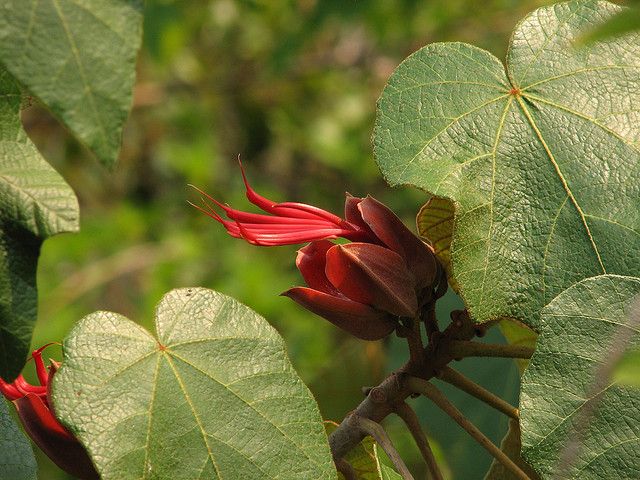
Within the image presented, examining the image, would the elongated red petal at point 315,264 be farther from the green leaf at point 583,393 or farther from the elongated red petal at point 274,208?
the green leaf at point 583,393

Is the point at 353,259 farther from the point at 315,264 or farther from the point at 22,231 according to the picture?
the point at 22,231

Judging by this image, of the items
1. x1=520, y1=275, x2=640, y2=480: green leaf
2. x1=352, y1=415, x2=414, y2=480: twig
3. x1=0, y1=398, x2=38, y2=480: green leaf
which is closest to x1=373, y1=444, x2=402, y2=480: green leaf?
x1=352, y1=415, x2=414, y2=480: twig

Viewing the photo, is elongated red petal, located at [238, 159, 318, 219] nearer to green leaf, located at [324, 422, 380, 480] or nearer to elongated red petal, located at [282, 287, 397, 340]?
elongated red petal, located at [282, 287, 397, 340]

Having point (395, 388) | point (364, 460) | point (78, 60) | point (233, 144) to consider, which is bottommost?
point (233, 144)

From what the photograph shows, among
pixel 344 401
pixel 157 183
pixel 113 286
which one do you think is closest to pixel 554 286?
pixel 344 401

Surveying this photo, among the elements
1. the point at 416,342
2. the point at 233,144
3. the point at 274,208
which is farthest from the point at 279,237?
the point at 233,144

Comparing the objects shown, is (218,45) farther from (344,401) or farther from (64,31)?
(64,31)

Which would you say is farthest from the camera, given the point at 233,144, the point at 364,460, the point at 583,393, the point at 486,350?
the point at 233,144
